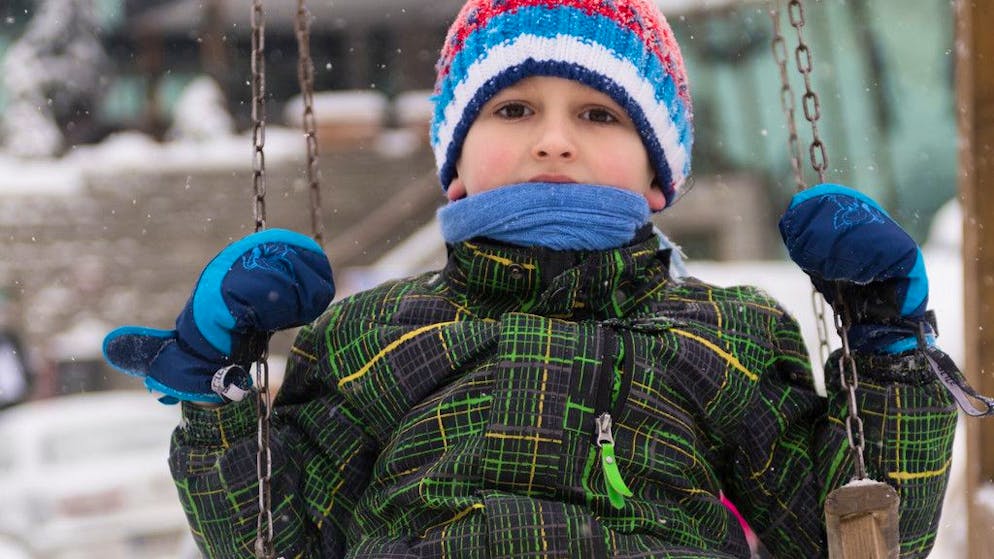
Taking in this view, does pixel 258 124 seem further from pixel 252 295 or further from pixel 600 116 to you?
pixel 600 116

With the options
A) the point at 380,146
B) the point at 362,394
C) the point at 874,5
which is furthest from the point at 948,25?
the point at 362,394

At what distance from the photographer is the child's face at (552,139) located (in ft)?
5.46

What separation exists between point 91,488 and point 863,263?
495cm

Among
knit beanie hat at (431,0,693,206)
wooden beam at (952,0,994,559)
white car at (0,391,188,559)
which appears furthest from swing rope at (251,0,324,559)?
white car at (0,391,188,559)

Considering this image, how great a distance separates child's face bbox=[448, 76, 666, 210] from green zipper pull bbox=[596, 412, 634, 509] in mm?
369

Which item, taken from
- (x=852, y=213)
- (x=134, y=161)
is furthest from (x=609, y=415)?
(x=134, y=161)

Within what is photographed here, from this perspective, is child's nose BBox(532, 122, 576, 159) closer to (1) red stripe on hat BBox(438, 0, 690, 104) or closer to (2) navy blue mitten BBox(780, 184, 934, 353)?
(1) red stripe on hat BBox(438, 0, 690, 104)

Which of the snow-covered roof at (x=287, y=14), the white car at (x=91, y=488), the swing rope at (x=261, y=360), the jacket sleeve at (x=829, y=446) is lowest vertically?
the white car at (x=91, y=488)

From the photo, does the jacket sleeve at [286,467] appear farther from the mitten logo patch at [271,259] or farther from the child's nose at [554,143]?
the child's nose at [554,143]

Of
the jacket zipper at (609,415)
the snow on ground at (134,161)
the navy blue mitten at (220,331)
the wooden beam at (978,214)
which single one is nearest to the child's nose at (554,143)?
the jacket zipper at (609,415)

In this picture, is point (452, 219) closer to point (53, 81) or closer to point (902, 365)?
point (902, 365)

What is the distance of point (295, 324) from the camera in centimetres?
163

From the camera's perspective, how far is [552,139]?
5.38 feet

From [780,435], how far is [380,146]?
8509 mm
